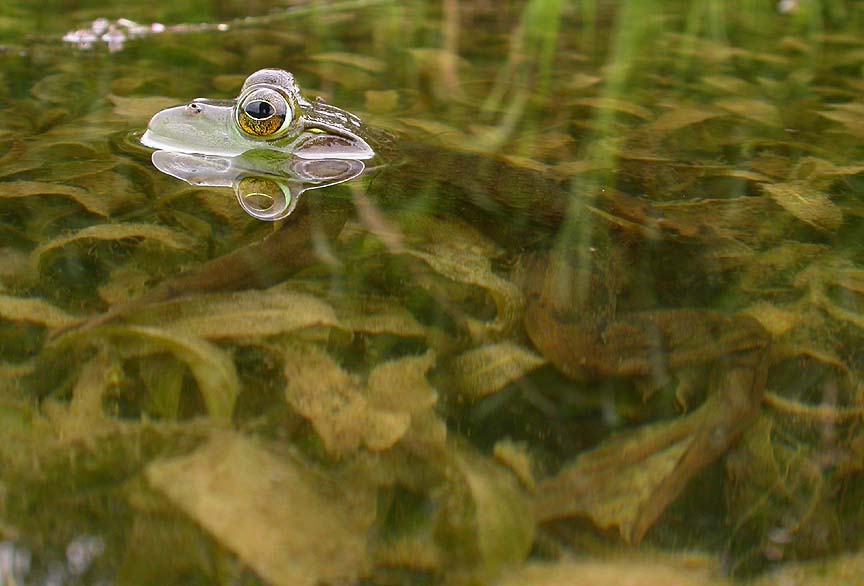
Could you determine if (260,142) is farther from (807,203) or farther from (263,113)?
(807,203)

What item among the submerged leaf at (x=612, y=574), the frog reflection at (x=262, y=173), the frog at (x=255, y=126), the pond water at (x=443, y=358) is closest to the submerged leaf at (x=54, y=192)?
the pond water at (x=443, y=358)

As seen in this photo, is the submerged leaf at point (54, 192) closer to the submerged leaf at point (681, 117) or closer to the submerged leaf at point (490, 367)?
the submerged leaf at point (490, 367)

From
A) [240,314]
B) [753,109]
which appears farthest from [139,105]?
[753,109]

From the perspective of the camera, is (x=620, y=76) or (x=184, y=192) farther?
(x=620, y=76)

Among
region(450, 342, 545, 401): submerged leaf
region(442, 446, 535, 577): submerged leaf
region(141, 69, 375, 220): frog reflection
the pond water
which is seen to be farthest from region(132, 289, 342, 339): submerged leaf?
region(141, 69, 375, 220): frog reflection

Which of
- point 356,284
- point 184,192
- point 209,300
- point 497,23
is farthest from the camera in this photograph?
point 497,23

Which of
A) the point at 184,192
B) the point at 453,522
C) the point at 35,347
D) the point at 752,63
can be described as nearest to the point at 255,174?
the point at 184,192

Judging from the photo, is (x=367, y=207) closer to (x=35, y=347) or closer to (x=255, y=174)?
(x=255, y=174)
